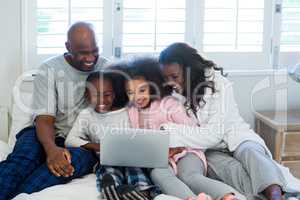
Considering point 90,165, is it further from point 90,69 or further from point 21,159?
point 90,69

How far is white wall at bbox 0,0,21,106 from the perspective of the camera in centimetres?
254

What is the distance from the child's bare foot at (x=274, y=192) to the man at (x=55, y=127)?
2.41 ft

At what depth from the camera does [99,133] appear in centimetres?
215

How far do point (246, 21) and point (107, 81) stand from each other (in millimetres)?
1073

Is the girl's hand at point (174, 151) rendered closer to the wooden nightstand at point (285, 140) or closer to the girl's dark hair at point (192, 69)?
the girl's dark hair at point (192, 69)

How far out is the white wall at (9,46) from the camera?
2.54m

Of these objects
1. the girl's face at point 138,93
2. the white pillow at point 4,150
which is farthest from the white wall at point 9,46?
the girl's face at point 138,93

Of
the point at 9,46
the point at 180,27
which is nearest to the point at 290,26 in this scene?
the point at 180,27

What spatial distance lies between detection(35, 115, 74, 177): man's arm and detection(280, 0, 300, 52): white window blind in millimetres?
1485

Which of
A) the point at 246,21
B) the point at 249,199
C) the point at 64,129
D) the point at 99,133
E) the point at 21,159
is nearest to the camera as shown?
the point at 249,199

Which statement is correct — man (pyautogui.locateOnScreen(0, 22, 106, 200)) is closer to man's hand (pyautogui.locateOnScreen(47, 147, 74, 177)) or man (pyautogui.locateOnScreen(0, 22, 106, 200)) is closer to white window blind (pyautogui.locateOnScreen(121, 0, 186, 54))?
man's hand (pyautogui.locateOnScreen(47, 147, 74, 177))

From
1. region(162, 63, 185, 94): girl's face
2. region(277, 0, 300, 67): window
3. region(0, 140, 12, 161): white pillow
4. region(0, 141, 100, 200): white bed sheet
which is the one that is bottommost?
region(0, 141, 100, 200): white bed sheet

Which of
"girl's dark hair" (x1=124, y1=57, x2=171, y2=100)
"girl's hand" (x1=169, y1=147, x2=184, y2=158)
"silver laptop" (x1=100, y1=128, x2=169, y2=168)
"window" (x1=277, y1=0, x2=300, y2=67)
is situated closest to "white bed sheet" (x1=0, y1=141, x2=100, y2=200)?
"silver laptop" (x1=100, y1=128, x2=169, y2=168)

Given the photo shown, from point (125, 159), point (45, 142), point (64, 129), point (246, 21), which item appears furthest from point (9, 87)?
point (246, 21)
